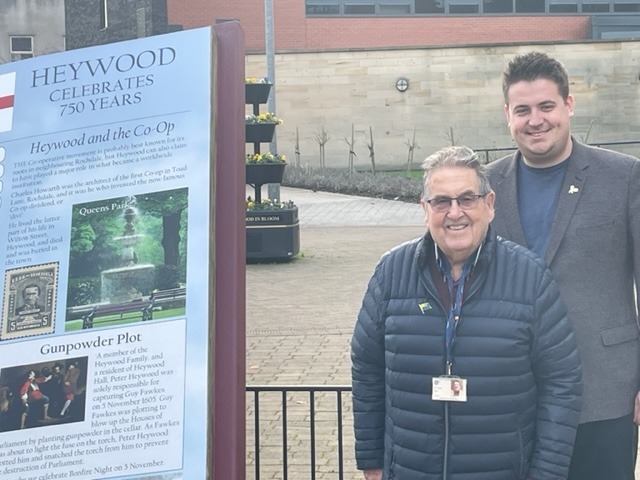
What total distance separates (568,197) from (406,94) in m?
34.5

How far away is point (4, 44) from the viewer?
43.8 metres

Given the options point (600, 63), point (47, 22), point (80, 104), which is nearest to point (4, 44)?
point (47, 22)

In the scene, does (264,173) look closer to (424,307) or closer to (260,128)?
(260,128)

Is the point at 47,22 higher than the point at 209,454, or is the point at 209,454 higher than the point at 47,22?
the point at 47,22

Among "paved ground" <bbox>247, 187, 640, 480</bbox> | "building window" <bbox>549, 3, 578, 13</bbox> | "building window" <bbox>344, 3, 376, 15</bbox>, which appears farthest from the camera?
"building window" <bbox>549, 3, 578, 13</bbox>

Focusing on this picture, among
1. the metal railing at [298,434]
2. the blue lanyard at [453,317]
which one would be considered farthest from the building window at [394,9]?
the blue lanyard at [453,317]

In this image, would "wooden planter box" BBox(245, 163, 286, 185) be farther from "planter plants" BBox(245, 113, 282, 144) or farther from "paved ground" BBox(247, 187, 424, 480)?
"paved ground" BBox(247, 187, 424, 480)

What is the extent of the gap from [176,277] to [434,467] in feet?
3.17

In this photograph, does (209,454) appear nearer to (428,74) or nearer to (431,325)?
(431,325)

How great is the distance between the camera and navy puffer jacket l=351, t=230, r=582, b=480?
2865mm

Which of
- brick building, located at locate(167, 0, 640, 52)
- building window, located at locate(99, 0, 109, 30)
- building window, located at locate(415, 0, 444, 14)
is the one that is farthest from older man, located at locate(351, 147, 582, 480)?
building window, located at locate(415, 0, 444, 14)

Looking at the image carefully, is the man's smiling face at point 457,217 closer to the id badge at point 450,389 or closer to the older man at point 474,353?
the older man at point 474,353

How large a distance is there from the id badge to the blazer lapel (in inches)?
22.8

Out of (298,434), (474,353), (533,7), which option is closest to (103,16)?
(533,7)
